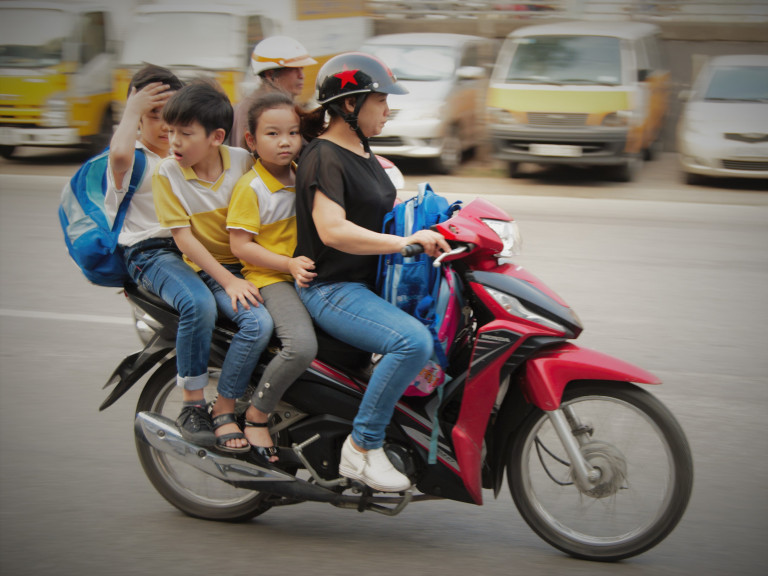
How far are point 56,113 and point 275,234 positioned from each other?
34.5ft

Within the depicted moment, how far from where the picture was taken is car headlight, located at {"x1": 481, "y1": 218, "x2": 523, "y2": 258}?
307 centimetres

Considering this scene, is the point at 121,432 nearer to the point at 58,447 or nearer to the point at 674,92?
the point at 58,447

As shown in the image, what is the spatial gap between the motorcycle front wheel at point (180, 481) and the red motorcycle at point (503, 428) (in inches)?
4.6

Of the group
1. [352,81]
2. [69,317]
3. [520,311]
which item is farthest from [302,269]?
[69,317]

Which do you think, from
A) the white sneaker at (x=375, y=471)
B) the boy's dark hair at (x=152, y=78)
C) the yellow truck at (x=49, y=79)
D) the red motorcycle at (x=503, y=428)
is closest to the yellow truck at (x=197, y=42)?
the yellow truck at (x=49, y=79)

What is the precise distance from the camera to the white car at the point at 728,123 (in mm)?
11102

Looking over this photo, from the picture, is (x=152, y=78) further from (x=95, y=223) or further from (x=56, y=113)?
(x=56, y=113)

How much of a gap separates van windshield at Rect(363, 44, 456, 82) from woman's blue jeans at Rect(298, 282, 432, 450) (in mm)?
9869

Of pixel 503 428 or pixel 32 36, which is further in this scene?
pixel 32 36

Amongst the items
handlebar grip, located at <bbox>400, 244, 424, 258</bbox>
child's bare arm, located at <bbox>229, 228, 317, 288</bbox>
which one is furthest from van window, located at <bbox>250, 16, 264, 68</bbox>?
handlebar grip, located at <bbox>400, 244, 424, 258</bbox>

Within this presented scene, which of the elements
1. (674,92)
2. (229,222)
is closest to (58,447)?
(229,222)

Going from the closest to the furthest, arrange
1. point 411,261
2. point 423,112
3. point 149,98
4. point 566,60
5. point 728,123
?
1. point 411,261
2. point 149,98
3. point 728,123
4. point 423,112
5. point 566,60

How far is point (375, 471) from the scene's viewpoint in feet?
10.6

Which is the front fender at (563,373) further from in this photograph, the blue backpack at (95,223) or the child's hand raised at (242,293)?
the blue backpack at (95,223)
